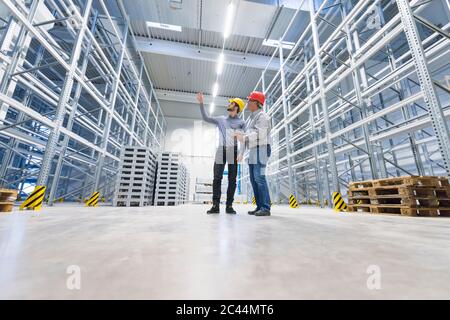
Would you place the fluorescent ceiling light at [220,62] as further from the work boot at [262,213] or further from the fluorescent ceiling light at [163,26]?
the work boot at [262,213]

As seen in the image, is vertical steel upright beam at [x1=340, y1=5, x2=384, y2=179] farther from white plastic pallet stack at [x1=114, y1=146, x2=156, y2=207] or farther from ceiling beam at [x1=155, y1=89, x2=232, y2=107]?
ceiling beam at [x1=155, y1=89, x2=232, y2=107]

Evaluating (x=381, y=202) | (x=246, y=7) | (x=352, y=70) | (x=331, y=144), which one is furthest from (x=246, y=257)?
(x=246, y=7)

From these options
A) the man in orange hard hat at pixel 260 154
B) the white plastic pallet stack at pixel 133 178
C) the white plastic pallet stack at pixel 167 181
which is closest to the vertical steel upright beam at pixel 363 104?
the man in orange hard hat at pixel 260 154

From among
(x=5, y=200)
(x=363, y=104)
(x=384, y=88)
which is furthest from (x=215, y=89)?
(x=5, y=200)

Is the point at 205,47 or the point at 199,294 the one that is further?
the point at 205,47

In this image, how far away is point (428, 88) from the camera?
2703mm

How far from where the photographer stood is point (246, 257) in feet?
2.64

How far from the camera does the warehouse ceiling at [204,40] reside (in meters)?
7.45

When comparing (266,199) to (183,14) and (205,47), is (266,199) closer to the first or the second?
(183,14)

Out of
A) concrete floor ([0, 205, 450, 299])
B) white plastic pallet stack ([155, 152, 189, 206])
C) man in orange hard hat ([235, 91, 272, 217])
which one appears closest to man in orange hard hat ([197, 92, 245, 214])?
man in orange hard hat ([235, 91, 272, 217])

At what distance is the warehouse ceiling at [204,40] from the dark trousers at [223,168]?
22.8 feet

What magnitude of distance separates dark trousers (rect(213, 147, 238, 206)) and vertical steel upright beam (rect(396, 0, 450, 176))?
2.61 meters

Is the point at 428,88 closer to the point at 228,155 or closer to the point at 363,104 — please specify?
the point at 363,104

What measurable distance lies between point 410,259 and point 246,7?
8954 millimetres
